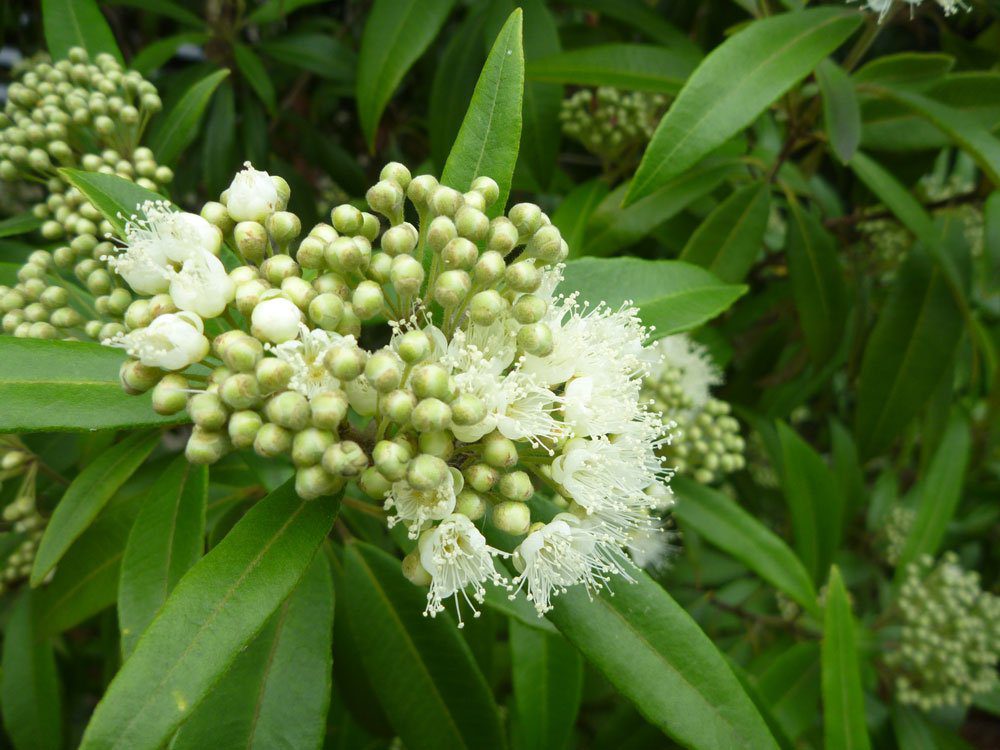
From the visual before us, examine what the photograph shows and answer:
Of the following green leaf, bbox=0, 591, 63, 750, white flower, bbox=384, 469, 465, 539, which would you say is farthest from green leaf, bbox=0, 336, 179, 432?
green leaf, bbox=0, 591, 63, 750

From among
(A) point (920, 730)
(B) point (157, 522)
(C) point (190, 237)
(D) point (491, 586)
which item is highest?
(C) point (190, 237)

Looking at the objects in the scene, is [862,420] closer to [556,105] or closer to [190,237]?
[556,105]

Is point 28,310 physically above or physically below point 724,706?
below

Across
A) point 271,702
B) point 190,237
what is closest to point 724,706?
point 271,702

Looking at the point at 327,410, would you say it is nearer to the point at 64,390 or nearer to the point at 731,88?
the point at 64,390

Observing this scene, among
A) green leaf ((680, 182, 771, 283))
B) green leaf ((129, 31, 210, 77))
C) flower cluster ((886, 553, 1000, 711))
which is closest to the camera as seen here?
green leaf ((680, 182, 771, 283))

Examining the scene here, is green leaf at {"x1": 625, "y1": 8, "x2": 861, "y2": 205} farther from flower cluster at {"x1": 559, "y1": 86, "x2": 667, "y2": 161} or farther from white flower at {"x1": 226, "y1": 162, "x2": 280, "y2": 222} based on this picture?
white flower at {"x1": 226, "y1": 162, "x2": 280, "y2": 222}

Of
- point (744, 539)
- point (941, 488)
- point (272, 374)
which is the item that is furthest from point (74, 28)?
point (941, 488)
